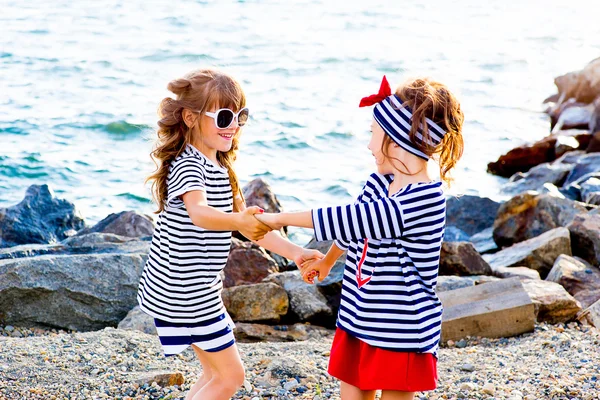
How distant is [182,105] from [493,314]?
311 cm

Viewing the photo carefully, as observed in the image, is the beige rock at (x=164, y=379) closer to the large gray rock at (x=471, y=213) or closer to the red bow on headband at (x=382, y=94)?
the red bow on headband at (x=382, y=94)

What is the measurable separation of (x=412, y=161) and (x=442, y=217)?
9.8 inches

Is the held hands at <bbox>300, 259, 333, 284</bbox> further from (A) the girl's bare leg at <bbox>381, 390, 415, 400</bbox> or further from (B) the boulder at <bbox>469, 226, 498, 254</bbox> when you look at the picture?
(B) the boulder at <bbox>469, 226, 498, 254</bbox>

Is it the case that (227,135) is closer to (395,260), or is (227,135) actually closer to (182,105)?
(182,105)

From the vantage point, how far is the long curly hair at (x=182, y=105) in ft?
11.9

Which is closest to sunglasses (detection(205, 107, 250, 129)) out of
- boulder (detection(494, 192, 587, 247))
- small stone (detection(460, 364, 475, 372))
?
small stone (detection(460, 364, 475, 372))

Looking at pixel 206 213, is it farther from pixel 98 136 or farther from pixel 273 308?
pixel 98 136

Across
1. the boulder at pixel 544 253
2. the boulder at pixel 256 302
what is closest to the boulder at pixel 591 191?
the boulder at pixel 544 253

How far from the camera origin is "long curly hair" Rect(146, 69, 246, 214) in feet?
11.9

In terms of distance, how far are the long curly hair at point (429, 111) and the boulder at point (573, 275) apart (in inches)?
166

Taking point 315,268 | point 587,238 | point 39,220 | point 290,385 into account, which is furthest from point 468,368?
point 39,220

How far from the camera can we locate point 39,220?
9.60m

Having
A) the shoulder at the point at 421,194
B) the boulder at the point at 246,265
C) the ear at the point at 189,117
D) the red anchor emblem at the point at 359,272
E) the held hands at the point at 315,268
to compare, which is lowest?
the boulder at the point at 246,265

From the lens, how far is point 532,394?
173 inches
